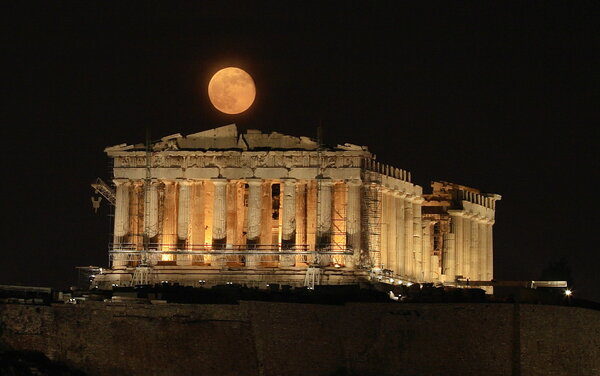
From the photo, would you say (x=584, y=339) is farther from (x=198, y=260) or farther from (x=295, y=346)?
(x=198, y=260)

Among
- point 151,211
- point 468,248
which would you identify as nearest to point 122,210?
point 151,211

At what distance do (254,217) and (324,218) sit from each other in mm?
4025

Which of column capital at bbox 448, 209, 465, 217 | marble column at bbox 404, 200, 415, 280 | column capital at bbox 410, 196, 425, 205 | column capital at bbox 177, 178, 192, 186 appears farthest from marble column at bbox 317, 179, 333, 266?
column capital at bbox 448, 209, 465, 217

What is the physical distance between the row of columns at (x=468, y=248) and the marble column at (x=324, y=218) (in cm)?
1597

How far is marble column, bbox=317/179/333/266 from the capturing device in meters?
113

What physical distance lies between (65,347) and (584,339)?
24375 mm

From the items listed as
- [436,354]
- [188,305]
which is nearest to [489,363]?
[436,354]

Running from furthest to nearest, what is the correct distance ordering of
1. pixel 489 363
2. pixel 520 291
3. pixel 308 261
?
pixel 308 261
pixel 520 291
pixel 489 363

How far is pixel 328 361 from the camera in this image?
89.2 m

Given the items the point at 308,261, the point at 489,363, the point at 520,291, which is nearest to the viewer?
the point at 489,363

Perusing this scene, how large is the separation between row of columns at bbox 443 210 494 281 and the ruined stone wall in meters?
37.4

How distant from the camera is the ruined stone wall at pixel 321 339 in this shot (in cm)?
8738

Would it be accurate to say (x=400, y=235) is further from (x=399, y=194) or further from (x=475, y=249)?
(x=475, y=249)

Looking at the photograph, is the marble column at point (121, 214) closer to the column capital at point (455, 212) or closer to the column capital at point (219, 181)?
the column capital at point (219, 181)
